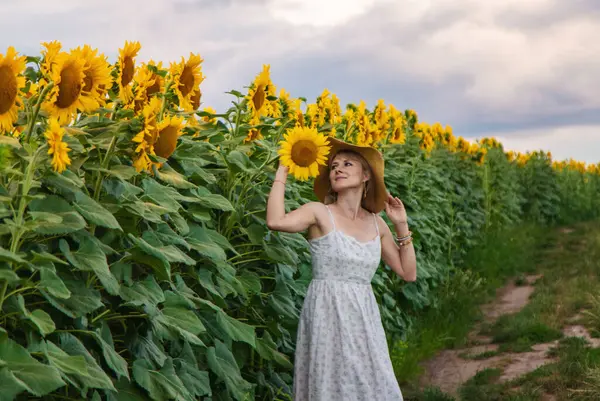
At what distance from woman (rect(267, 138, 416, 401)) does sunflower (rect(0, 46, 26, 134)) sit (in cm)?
136

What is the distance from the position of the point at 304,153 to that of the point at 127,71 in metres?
0.88

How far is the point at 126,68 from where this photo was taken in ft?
12.3

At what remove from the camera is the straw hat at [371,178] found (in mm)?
4398

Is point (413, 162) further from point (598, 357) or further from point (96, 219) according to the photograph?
point (96, 219)

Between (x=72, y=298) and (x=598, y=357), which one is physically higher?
(x=72, y=298)

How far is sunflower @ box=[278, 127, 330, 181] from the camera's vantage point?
13.0 ft

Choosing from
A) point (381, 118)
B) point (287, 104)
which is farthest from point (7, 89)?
point (381, 118)

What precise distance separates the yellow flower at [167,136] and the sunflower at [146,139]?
8 cm

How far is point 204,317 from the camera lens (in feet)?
12.4

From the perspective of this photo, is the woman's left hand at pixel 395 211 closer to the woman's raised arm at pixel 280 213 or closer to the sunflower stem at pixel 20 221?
the woman's raised arm at pixel 280 213

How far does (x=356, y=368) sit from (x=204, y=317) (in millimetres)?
788

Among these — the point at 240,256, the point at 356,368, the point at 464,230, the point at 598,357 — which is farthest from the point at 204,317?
the point at 464,230

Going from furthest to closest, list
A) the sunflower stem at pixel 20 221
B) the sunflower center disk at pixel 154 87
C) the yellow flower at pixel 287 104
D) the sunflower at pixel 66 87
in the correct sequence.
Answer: the yellow flower at pixel 287 104
the sunflower center disk at pixel 154 87
the sunflower at pixel 66 87
the sunflower stem at pixel 20 221

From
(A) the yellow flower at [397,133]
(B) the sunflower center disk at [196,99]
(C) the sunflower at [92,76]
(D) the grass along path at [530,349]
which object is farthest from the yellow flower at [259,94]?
(A) the yellow flower at [397,133]
